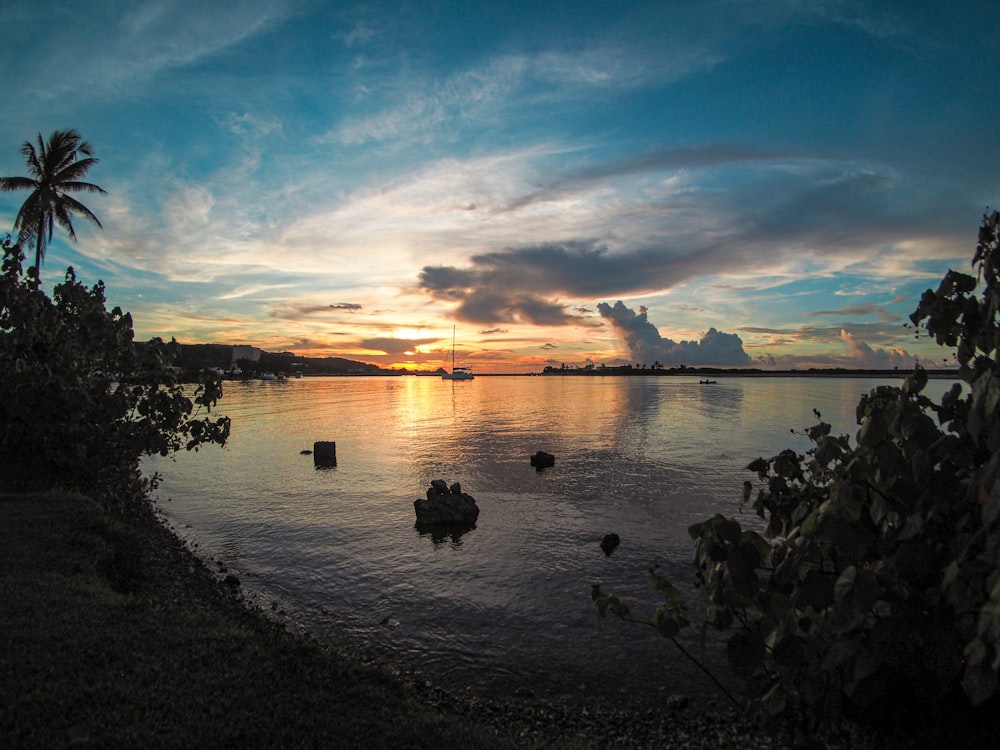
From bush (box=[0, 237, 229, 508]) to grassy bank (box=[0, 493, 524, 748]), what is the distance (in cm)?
453

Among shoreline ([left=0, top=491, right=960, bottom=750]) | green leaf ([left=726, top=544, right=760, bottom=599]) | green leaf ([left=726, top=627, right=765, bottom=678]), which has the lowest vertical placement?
shoreline ([left=0, top=491, right=960, bottom=750])

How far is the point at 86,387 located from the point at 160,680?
12.6 m

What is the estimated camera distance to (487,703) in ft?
36.3

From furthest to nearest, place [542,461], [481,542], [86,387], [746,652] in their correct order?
[542,461] → [481,542] → [86,387] → [746,652]

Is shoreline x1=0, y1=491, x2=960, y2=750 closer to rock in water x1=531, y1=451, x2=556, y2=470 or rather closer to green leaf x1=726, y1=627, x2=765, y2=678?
green leaf x1=726, y1=627, x2=765, y2=678

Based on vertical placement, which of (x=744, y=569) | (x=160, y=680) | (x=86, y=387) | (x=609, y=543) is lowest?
(x=609, y=543)

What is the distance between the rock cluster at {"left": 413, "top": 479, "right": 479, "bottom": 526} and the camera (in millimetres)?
25141

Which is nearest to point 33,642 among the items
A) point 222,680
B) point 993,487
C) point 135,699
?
point 135,699

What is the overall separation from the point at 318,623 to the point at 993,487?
1570 cm

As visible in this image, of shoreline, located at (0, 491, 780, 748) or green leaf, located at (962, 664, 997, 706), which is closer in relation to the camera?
green leaf, located at (962, 664, 997, 706)

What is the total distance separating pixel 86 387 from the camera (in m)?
17.0

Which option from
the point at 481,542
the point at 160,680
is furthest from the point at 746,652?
the point at 481,542

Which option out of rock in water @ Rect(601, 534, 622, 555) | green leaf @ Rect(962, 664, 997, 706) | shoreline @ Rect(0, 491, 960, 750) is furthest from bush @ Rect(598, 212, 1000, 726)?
rock in water @ Rect(601, 534, 622, 555)

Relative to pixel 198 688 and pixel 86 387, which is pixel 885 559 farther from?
pixel 86 387
